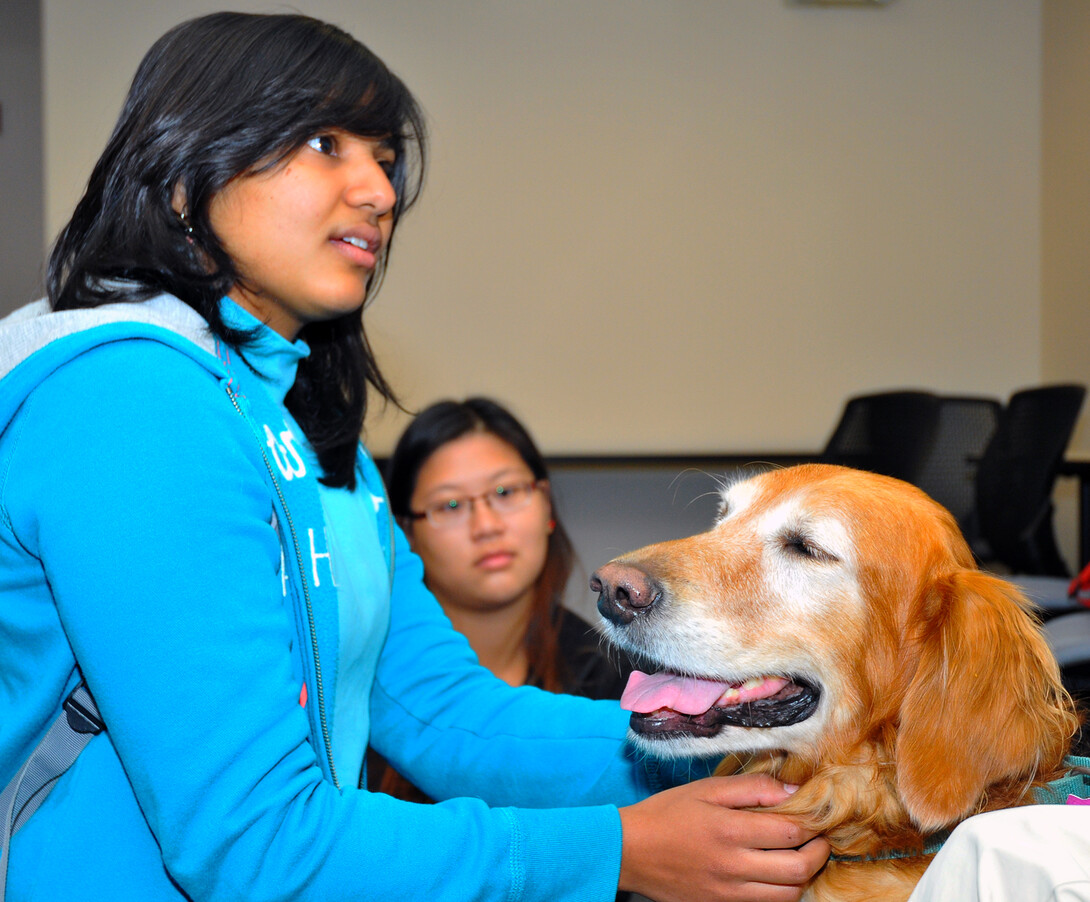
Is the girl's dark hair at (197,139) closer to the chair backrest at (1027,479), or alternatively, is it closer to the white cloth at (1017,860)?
the white cloth at (1017,860)

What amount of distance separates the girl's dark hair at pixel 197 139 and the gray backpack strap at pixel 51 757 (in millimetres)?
402

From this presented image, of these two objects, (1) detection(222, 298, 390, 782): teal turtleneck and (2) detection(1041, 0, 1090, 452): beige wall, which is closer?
(1) detection(222, 298, 390, 782): teal turtleneck

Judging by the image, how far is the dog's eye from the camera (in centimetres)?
119

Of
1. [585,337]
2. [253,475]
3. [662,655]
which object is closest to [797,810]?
[662,655]

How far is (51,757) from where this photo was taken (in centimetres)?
87

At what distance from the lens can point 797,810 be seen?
3.55ft

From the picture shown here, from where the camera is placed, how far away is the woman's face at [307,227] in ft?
3.52

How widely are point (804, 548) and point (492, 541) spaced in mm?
1085

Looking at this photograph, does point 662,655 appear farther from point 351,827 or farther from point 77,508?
point 77,508

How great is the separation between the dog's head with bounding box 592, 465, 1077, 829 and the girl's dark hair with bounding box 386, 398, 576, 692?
108cm

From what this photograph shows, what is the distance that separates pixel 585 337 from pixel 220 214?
3.79 meters

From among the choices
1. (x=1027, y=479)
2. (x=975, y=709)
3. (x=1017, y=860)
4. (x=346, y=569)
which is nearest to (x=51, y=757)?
(x=346, y=569)

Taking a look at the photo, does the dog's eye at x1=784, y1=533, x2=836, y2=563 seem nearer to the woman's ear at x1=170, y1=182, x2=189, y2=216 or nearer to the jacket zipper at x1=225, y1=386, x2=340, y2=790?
the jacket zipper at x1=225, y1=386, x2=340, y2=790

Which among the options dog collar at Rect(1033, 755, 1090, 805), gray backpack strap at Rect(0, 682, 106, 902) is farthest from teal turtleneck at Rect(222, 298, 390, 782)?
dog collar at Rect(1033, 755, 1090, 805)
